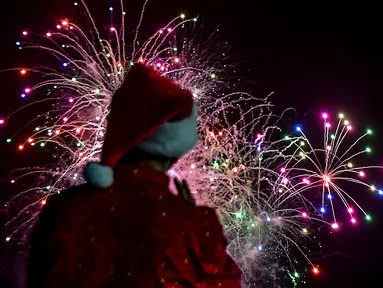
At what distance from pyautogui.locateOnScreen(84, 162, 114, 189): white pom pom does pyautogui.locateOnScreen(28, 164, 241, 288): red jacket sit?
0.02m

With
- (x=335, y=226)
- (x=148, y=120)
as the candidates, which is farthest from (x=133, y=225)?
(x=335, y=226)

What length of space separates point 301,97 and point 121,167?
3.53 m

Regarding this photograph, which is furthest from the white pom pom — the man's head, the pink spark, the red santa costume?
the pink spark

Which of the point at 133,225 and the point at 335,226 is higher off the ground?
the point at 133,225

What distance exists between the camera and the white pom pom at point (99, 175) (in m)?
1.69

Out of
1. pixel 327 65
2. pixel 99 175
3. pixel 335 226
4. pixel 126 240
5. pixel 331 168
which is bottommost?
pixel 335 226

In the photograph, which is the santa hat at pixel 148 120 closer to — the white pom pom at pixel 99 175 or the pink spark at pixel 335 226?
the white pom pom at pixel 99 175

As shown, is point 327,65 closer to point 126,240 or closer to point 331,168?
point 331,168

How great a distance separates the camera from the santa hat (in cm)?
178

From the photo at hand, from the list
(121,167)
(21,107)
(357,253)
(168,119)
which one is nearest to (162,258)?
(121,167)

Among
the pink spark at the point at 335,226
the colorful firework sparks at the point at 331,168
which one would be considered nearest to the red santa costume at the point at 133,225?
the colorful firework sparks at the point at 331,168

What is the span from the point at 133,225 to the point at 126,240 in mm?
43

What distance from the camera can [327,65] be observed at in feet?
17.0

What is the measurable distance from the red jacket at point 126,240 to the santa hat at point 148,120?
0.08 m
